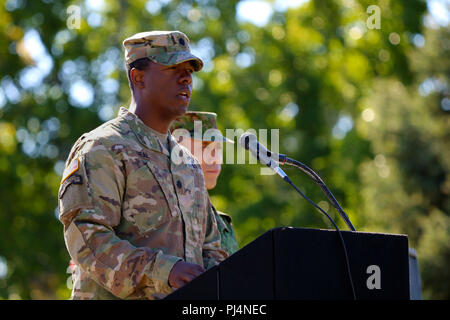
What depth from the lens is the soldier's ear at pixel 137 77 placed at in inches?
145

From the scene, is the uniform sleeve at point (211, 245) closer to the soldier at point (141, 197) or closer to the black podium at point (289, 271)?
the soldier at point (141, 197)

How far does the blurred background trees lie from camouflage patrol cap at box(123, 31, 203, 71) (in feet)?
41.6

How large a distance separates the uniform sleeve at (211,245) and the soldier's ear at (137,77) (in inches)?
27.6

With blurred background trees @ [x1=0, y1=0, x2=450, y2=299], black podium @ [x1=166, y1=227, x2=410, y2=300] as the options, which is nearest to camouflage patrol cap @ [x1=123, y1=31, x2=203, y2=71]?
black podium @ [x1=166, y1=227, x2=410, y2=300]

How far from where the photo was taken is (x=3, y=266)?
18.2m

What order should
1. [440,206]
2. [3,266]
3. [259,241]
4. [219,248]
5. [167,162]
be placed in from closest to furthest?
[259,241] < [167,162] < [219,248] < [440,206] < [3,266]

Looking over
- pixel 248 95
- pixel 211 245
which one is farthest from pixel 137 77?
pixel 248 95

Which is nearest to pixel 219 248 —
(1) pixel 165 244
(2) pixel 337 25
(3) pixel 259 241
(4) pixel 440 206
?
(1) pixel 165 244

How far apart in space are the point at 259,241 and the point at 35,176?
56.1 ft

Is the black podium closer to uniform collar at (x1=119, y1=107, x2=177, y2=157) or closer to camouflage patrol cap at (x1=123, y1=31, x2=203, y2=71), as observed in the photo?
uniform collar at (x1=119, y1=107, x2=177, y2=157)

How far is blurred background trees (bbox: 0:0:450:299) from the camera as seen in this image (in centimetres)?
1675

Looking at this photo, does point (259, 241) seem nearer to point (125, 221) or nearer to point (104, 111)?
point (125, 221)

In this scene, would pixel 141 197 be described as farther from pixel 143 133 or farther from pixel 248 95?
pixel 248 95

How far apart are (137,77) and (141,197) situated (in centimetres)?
62
